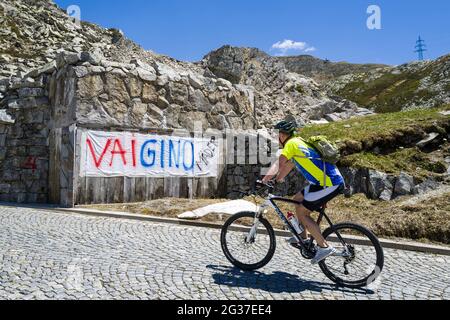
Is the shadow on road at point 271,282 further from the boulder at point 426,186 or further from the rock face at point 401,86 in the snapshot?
the rock face at point 401,86

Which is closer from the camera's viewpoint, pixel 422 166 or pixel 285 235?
pixel 285 235

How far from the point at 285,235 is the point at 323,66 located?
12447cm

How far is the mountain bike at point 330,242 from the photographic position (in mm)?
4828

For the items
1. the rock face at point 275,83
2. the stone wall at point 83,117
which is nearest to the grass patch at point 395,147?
the stone wall at point 83,117

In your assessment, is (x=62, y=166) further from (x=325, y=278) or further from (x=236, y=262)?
(x=325, y=278)

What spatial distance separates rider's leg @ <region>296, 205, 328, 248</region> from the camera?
193 inches

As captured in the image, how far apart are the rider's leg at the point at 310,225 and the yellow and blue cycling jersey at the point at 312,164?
39 centimetres

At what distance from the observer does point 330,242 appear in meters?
5.07

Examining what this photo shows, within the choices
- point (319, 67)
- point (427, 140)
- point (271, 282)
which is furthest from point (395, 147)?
point (319, 67)

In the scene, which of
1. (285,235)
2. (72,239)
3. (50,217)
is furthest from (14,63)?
(285,235)

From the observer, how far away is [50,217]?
9.70 m

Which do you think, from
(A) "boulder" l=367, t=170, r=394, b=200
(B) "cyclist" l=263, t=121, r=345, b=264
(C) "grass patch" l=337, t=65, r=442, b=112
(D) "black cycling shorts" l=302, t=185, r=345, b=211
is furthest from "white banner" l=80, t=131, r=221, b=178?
(C) "grass patch" l=337, t=65, r=442, b=112

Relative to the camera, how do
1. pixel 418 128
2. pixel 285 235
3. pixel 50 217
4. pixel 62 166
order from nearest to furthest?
pixel 285 235
pixel 50 217
pixel 62 166
pixel 418 128
